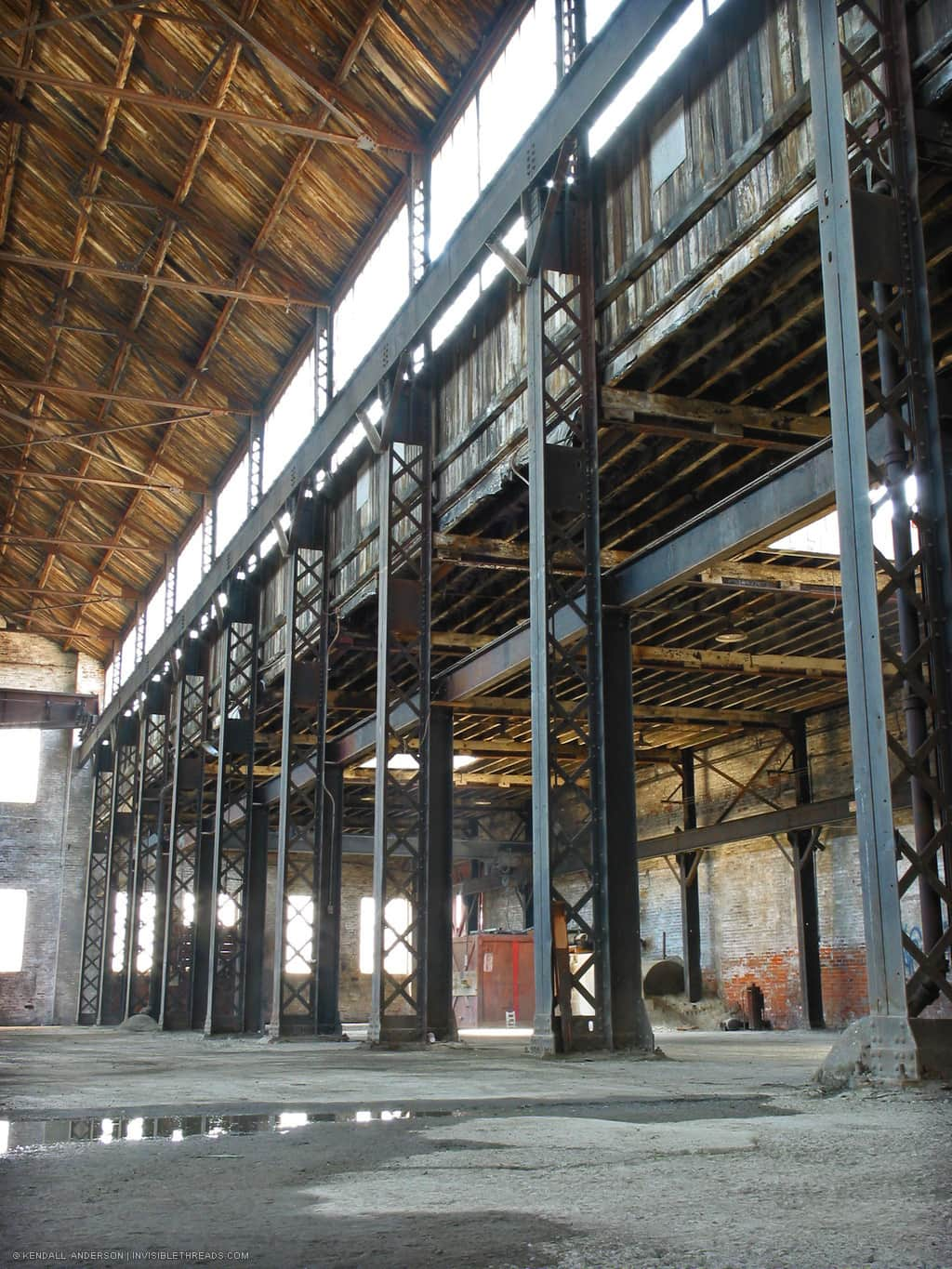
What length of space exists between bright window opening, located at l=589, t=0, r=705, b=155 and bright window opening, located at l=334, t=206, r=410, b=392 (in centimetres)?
724

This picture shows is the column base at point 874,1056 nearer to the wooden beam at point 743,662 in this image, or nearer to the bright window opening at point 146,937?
the wooden beam at point 743,662

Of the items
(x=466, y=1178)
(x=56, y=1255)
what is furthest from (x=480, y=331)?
(x=56, y=1255)

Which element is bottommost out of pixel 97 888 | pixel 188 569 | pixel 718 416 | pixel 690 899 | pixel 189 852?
pixel 690 899

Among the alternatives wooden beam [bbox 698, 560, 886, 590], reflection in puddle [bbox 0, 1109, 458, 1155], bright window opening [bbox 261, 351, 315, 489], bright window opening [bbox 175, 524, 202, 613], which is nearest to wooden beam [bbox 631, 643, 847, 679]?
wooden beam [bbox 698, 560, 886, 590]

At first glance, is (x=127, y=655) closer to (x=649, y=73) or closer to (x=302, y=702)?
(x=302, y=702)

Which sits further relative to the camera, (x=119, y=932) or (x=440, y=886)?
(x=119, y=932)

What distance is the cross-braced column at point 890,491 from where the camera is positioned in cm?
751

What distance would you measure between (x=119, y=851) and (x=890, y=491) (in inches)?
1456

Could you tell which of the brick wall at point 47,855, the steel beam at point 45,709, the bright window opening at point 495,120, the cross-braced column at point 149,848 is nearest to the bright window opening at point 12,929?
the brick wall at point 47,855

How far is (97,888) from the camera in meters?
43.8

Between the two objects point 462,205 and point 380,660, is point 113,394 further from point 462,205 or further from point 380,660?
point 380,660

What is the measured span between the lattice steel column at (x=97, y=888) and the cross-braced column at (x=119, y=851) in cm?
33

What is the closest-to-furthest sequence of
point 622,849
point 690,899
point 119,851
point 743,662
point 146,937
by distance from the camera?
point 622,849 < point 743,662 < point 690,899 < point 119,851 < point 146,937

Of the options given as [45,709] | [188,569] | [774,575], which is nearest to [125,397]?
[188,569]
